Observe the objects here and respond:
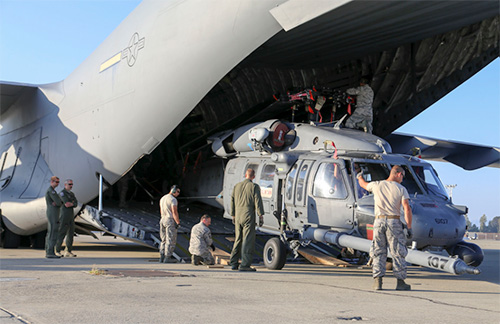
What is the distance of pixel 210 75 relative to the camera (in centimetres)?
1170

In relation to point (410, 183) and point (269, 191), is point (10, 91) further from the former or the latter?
point (410, 183)

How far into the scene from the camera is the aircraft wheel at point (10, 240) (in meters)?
16.8

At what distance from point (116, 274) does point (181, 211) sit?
6948 millimetres

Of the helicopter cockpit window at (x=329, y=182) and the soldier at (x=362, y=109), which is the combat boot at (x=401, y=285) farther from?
the soldier at (x=362, y=109)

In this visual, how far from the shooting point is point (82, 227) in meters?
16.0

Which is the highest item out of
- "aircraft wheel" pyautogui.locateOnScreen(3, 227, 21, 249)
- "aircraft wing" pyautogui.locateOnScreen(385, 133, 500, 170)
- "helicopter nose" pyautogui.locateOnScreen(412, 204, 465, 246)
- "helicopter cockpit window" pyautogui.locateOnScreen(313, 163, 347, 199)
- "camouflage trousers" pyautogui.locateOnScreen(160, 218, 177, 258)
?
"aircraft wing" pyautogui.locateOnScreen(385, 133, 500, 170)

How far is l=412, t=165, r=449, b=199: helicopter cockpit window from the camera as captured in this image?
1035cm

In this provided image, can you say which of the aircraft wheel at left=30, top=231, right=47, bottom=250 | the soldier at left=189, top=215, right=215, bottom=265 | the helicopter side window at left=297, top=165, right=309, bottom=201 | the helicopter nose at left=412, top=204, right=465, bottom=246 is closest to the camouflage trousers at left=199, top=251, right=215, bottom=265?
the soldier at left=189, top=215, right=215, bottom=265

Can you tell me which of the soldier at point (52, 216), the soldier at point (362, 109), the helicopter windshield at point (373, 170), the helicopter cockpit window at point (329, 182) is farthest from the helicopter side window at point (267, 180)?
the soldier at point (52, 216)

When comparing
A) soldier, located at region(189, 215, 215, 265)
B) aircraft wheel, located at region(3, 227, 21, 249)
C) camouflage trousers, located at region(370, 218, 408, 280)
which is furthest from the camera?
aircraft wheel, located at region(3, 227, 21, 249)

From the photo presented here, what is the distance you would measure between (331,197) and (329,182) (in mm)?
279

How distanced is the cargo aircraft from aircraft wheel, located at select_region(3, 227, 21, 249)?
0.11 ft

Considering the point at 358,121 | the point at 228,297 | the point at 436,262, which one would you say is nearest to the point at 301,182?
the point at 358,121

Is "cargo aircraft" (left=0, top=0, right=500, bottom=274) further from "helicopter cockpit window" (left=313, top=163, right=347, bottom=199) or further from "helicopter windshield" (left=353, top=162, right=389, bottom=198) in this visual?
"helicopter windshield" (left=353, top=162, right=389, bottom=198)
